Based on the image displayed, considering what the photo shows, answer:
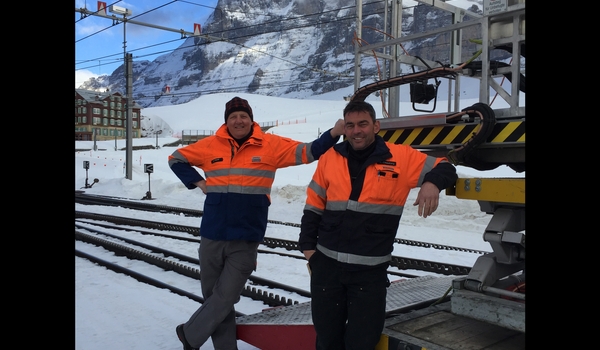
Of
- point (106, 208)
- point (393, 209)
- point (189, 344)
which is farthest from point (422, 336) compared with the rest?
point (106, 208)

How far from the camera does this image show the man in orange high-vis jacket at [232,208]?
3.68 m

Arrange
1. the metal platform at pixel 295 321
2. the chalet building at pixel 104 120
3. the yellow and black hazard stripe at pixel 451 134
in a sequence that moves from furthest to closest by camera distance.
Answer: the chalet building at pixel 104 120
the metal platform at pixel 295 321
the yellow and black hazard stripe at pixel 451 134

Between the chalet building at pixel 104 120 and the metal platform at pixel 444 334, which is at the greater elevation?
the chalet building at pixel 104 120

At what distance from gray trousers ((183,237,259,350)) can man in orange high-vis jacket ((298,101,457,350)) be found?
35.5 inches

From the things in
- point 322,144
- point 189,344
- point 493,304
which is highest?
point 322,144

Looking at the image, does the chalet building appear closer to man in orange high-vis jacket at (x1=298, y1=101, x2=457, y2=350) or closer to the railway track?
the railway track

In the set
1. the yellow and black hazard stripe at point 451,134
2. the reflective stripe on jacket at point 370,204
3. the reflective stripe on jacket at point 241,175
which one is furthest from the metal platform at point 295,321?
the yellow and black hazard stripe at point 451,134

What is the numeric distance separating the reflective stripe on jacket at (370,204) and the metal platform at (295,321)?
78 centimetres

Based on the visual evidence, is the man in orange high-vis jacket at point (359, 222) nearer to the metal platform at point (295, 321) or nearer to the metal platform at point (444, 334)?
the metal platform at point (444, 334)
